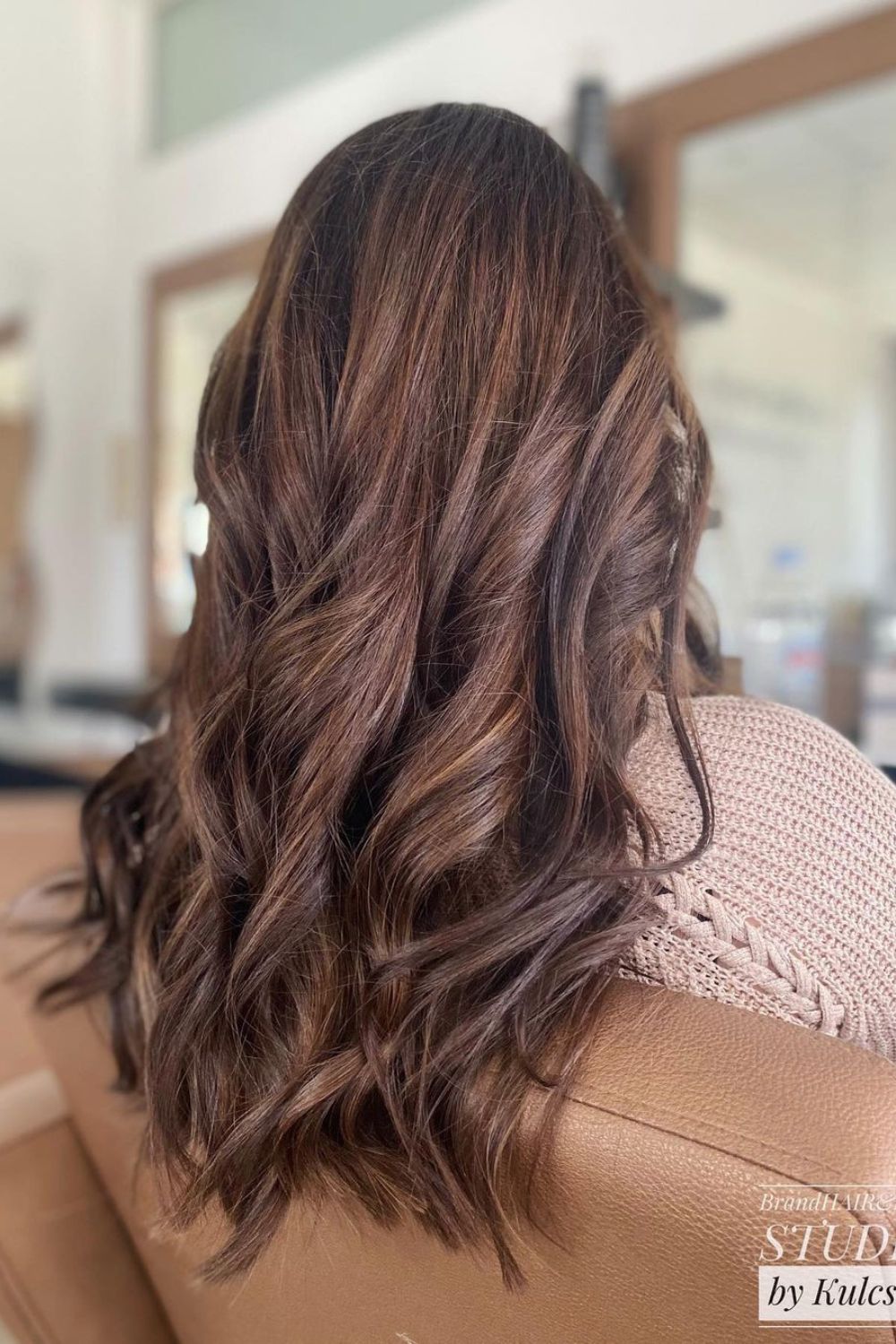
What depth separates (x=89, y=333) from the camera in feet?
12.2

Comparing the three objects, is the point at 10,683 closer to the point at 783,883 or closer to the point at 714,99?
the point at 714,99

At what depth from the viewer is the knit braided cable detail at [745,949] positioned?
1.68 ft

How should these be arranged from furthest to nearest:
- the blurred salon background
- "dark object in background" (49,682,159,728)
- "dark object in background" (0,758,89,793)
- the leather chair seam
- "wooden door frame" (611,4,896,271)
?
1. "dark object in background" (49,682,159,728)
2. "dark object in background" (0,758,89,793)
3. the blurred salon background
4. "wooden door frame" (611,4,896,271)
5. the leather chair seam

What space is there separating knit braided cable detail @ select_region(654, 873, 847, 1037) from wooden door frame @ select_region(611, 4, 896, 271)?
6.30 ft

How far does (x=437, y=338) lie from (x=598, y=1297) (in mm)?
449

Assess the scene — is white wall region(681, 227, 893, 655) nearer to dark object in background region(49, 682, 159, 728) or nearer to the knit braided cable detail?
dark object in background region(49, 682, 159, 728)

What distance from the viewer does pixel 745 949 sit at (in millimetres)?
510

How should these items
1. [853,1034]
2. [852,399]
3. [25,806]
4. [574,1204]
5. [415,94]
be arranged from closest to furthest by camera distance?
[574,1204]
[853,1034]
[25,806]
[852,399]
[415,94]

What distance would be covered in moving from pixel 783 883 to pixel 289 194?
9.72 feet

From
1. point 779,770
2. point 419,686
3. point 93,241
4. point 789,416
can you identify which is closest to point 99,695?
point 93,241

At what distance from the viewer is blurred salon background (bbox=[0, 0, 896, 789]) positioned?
204 centimetres

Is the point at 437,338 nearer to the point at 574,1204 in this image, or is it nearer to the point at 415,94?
the point at 574,1204

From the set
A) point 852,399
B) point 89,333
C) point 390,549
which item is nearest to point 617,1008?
point 390,549

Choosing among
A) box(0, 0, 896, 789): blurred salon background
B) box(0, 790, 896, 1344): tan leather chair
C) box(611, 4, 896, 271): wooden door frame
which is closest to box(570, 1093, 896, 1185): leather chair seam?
box(0, 790, 896, 1344): tan leather chair
